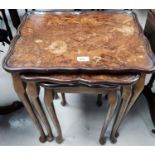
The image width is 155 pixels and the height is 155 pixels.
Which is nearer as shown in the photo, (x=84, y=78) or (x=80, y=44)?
(x=84, y=78)

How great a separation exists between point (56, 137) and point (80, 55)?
22.8 inches

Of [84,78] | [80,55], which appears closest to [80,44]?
[80,55]

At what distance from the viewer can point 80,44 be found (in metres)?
0.81

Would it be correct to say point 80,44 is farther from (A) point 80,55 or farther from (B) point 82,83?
(B) point 82,83

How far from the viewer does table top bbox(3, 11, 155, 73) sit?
2.34ft

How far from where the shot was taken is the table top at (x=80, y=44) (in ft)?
2.34

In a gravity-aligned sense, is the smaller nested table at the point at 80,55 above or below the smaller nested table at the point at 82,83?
above

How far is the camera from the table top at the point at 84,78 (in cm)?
70

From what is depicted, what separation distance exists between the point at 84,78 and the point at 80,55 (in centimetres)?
10

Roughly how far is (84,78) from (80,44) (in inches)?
6.7

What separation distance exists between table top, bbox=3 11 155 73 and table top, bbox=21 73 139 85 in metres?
0.03

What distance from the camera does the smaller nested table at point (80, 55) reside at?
71cm
